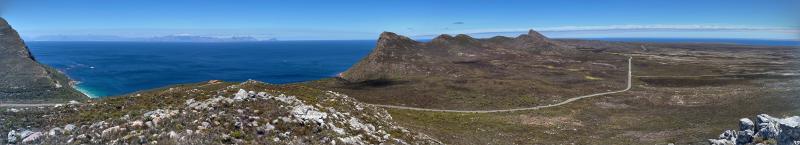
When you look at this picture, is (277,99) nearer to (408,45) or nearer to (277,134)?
(277,134)

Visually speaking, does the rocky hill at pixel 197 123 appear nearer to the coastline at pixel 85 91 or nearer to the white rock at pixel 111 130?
the white rock at pixel 111 130

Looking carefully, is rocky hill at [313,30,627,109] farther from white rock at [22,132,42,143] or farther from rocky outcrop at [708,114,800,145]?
white rock at [22,132,42,143]

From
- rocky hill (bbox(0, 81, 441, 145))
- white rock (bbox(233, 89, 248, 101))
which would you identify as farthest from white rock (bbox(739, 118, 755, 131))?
white rock (bbox(233, 89, 248, 101))

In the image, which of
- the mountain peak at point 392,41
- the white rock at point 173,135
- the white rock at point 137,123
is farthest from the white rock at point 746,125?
the mountain peak at point 392,41

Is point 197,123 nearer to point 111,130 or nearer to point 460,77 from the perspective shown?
point 111,130

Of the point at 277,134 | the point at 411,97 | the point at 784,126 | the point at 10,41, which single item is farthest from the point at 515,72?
the point at 10,41

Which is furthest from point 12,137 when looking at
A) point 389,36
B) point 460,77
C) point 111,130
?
point 389,36
